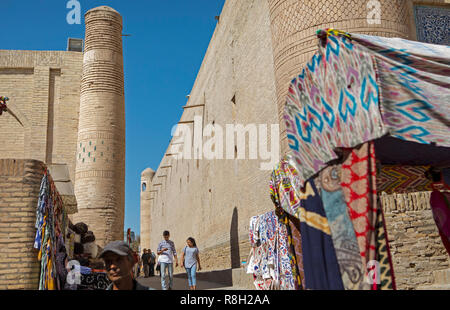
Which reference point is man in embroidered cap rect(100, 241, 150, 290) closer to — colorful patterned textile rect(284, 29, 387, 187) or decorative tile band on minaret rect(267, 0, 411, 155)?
colorful patterned textile rect(284, 29, 387, 187)

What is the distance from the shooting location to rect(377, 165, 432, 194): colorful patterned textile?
11.7ft

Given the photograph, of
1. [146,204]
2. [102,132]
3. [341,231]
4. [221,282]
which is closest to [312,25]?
[341,231]

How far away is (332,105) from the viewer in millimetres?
2824

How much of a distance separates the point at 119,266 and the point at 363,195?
146 centimetres

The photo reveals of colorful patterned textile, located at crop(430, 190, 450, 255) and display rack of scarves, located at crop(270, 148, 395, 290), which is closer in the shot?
display rack of scarves, located at crop(270, 148, 395, 290)

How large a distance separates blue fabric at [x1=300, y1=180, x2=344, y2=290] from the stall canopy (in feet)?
0.69

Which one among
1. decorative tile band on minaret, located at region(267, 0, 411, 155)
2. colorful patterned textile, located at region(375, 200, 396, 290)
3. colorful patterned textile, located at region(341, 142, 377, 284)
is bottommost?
colorful patterned textile, located at region(375, 200, 396, 290)

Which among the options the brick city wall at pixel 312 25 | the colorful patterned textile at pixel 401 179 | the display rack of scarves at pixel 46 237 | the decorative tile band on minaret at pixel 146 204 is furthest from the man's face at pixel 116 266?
the decorative tile band on minaret at pixel 146 204

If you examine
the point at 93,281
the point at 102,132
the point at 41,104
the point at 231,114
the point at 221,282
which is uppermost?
the point at 41,104

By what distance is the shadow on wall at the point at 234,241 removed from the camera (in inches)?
485

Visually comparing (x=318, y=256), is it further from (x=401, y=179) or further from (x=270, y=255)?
(x=270, y=255)

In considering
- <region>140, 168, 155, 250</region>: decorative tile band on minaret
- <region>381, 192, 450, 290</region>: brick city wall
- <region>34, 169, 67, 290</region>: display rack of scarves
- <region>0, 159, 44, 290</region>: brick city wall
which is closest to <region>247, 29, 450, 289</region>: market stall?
<region>381, 192, 450, 290</region>: brick city wall

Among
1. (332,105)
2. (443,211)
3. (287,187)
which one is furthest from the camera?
(287,187)


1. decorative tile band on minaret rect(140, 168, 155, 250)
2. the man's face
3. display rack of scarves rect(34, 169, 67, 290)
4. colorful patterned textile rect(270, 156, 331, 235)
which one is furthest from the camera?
decorative tile band on minaret rect(140, 168, 155, 250)
